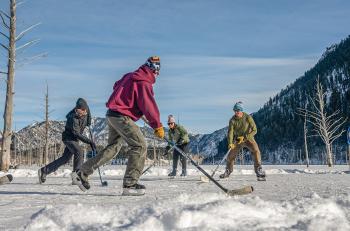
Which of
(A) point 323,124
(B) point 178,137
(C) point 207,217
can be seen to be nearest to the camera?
(C) point 207,217

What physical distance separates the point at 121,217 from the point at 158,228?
456 mm

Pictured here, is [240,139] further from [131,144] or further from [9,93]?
[9,93]

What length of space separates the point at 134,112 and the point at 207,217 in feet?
11.3

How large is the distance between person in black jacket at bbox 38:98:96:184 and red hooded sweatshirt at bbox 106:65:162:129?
2864 millimetres

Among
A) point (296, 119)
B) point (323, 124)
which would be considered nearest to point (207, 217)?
point (323, 124)

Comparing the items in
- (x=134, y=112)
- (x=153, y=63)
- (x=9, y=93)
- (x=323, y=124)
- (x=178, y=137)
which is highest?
(x=323, y=124)

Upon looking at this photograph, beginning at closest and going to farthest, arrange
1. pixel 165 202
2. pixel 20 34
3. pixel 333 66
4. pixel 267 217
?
pixel 267 217, pixel 165 202, pixel 20 34, pixel 333 66

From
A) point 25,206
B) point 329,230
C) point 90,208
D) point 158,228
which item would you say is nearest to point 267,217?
point 329,230

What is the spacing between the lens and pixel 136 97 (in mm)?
6035

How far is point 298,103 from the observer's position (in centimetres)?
16325

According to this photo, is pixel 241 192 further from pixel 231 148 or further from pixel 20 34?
pixel 20 34

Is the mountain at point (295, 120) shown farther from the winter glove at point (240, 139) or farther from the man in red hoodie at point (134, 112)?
the man in red hoodie at point (134, 112)

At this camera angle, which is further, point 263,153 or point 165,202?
point 263,153

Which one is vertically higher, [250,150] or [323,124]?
[323,124]
